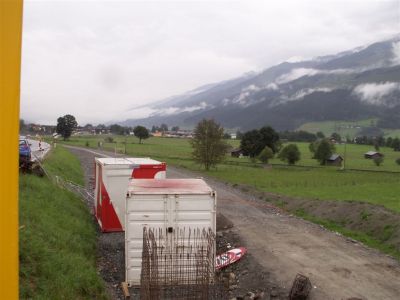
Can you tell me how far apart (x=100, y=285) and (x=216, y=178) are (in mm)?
34380

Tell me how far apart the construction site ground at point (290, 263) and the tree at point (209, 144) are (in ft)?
111

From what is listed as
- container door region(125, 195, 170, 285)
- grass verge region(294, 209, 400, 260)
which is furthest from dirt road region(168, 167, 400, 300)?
container door region(125, 195, 170, 285)

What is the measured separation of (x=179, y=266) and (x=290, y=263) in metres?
4.51

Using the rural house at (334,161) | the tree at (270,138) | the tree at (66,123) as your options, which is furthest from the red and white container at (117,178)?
the tree at (66,123)

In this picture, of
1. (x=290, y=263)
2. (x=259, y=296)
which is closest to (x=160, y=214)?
(x=259, y=296)

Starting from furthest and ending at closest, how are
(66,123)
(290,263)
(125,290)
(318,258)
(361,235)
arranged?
(66,123) < (361,235) < (318,258) < (290,263) < (125,290)

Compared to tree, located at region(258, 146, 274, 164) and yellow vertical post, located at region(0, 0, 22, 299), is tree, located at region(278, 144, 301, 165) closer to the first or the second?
tree, located at region(258, 146, 274, 164)

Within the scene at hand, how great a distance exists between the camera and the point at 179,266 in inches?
447

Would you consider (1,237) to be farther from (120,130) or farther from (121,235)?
(120,130)

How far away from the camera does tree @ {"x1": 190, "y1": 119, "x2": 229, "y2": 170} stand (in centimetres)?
5559

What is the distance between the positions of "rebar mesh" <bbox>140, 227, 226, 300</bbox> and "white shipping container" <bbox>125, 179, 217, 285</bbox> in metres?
0.21

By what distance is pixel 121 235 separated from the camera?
16.9m

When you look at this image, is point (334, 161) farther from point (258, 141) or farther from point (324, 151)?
point (258, 141)

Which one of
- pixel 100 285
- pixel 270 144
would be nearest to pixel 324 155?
pixel 270 144
